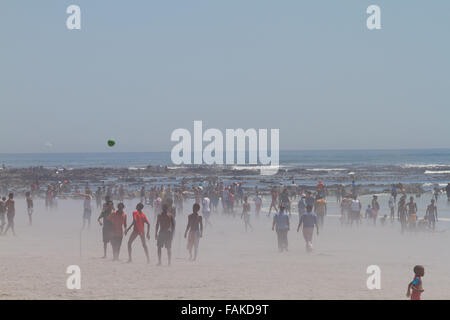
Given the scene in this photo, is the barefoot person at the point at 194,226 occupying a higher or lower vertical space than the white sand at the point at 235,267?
higher

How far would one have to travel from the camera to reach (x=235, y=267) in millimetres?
14062

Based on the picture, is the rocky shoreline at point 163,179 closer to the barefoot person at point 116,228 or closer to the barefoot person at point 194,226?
the barefoot person at point 194,226

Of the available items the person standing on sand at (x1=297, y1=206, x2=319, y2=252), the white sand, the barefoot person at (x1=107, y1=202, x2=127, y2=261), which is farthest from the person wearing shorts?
the barefoot person at (x1=107, y1=202, x2=127, y2=261)

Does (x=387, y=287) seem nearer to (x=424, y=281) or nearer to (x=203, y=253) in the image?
(x=424, y=281)

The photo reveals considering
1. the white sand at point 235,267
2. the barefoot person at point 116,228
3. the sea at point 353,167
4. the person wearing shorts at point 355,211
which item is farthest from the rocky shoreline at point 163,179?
the barefoot person at point 116,228

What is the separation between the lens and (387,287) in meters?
11.7

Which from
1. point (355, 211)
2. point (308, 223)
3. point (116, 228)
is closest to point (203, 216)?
point (355, 211)

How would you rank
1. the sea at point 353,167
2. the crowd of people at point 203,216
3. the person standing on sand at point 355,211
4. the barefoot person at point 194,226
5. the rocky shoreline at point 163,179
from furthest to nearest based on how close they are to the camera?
the sea at point 353,167 < the rocky shoreline at point 163,179 < the person standing on sand at point 355,211 < the barefoot person at point 194,226 < the crowd of people at point 203,216

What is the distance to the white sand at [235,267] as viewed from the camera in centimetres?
1107

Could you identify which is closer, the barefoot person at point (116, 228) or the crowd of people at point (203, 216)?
the crowd of people at point (203, 216)

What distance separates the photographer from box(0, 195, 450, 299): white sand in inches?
436

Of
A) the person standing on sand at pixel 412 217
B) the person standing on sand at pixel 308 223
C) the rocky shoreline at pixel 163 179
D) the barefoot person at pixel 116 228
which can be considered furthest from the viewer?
the rocky shoreline at pixel 163 179

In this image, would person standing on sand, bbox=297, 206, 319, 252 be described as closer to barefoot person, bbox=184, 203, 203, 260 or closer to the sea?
barefoot person, bbox=184, 203, 203, 260
